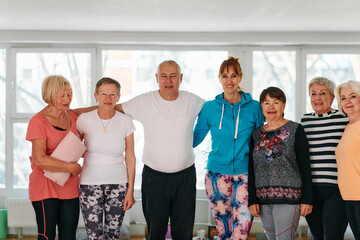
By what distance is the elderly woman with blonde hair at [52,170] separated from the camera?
261 centimetres

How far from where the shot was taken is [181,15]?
4379mm

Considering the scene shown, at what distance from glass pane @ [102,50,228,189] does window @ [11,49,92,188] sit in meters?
0.34

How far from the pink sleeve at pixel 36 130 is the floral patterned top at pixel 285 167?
1.39 meters

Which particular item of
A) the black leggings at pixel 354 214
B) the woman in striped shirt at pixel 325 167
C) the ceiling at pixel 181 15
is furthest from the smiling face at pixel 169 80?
the black leggings at pixel 354 214

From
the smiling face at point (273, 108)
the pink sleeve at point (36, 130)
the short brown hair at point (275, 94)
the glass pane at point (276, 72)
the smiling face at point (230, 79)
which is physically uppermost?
the glass pane at point (276, 72)

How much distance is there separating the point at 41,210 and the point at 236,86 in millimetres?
1535

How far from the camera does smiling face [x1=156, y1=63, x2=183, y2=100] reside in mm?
2953

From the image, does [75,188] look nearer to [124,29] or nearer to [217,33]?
[124,29]

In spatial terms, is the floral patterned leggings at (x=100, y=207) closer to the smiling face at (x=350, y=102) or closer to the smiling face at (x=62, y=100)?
the smiling face at (x=62, y=100)

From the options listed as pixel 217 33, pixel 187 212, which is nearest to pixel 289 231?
pixel 187 212

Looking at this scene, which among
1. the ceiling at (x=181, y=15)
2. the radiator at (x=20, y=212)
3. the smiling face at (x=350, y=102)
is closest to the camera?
the smiling face at (x=350, y=102)

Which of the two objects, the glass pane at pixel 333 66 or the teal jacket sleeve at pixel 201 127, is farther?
the glass pane at pixel 333 66

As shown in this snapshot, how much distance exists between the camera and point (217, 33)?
209 inches

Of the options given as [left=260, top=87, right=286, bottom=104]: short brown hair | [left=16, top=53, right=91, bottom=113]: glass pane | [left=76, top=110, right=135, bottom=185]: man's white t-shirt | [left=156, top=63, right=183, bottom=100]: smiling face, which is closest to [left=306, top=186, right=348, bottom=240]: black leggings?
[left=260, top=87, right=286, bottom=104]: short brown hair
